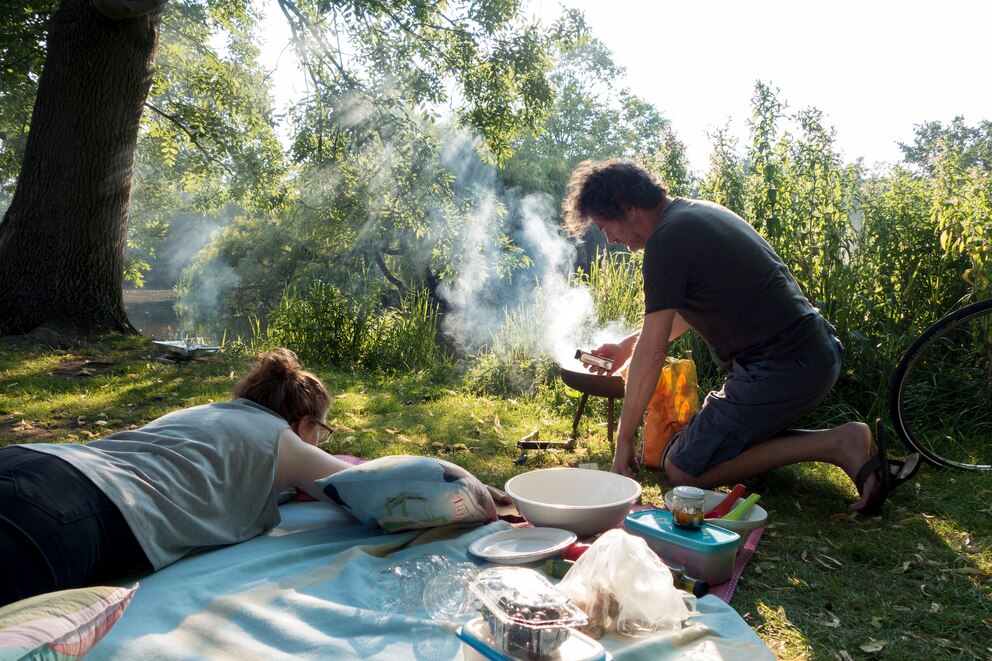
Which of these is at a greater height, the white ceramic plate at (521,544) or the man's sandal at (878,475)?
the man's sandal at (878,475)

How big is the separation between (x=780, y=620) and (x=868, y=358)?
9.17 feet

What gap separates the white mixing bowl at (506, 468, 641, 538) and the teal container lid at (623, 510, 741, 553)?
9 centimetres

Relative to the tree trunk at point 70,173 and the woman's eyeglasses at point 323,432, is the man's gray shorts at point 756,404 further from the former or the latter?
the tree trunk at point 70,173

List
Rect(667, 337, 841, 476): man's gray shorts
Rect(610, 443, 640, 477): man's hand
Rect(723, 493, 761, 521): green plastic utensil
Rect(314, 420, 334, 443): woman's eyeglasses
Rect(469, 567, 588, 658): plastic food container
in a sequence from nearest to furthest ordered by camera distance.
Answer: Rect(469, 567, 588, 658): plastic food container < Rect(723, 493, 761, 521): green plastic utensil < Rect(314, 420, 334, 443): woman's eyeglasses < Rect(610, 443, 640, 477): man's hand < Rect(667, 337, 841, 476): man's gray shorts

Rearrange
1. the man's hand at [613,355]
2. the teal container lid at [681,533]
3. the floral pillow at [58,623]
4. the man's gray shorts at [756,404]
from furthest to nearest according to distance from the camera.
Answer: the man's hand at [613,355]
the man's gray shorts at [756,404]
the teal container lid at [681,533]
the floral pillow at [58,623]

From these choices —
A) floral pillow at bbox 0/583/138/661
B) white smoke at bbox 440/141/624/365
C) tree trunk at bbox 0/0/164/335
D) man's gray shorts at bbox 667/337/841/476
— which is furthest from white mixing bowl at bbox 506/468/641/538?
tree trunk at bbox 0/0/164/335

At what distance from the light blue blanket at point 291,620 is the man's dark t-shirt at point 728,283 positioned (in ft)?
4.79

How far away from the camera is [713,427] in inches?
129

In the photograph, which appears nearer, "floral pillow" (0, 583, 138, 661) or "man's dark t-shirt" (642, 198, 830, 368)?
"floral pillow" (0, 583, 138, 661)

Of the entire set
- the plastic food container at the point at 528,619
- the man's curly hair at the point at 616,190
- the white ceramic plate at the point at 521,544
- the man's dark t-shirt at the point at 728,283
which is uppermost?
the man's curly hair at the point at 616,190

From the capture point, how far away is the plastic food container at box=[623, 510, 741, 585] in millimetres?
2314

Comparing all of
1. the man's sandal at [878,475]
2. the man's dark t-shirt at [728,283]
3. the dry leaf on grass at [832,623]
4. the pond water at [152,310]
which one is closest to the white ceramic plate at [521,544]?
the dry leaf on grass at [832,623]

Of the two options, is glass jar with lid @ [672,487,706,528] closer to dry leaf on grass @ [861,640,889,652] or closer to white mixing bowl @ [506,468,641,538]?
white mixing bowl @ [506,468,641,538]

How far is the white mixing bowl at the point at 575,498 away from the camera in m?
2.58
